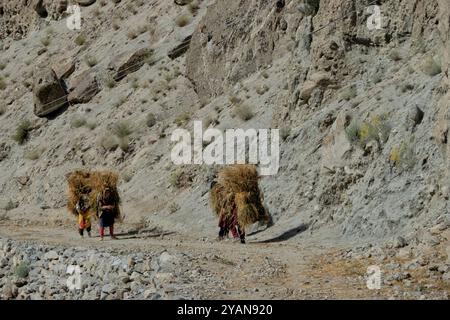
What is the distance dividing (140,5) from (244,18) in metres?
10.3

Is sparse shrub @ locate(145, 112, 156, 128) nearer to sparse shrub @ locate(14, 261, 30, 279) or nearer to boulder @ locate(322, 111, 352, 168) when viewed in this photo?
boulder @ locate(322, 111, 352, 168)

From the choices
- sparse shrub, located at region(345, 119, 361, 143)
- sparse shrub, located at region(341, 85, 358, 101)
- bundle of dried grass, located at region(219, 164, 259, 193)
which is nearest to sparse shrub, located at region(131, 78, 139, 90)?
sparse shrub, located at region(341, 85, 358, 101)

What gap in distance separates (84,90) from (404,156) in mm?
18666

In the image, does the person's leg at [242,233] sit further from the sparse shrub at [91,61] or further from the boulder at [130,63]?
the sparse shrub at [91,61]

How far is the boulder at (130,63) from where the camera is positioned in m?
28.2

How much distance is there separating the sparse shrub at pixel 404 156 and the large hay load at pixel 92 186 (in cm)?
681

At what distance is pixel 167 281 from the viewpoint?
31.1 ft

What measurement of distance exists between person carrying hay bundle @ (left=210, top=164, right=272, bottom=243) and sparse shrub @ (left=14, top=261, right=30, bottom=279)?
14.9ft

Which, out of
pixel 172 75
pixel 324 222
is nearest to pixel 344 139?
pixel 324 222

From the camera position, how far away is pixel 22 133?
28609 millimetres

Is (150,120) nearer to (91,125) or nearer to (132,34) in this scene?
(91,125)

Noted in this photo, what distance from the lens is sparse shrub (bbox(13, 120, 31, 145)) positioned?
2856 cm

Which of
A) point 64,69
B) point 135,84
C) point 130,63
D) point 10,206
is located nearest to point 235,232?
point 10,206
